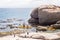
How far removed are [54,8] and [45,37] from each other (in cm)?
2418

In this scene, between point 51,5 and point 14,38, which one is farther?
point 51,5

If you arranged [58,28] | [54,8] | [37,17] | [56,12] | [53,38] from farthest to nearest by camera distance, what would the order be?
[37,17]
[54,8]
[56,12]
[58,28]
[53,38]

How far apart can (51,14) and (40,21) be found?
3684 millimetres

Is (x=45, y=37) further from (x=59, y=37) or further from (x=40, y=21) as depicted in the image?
(x=40, y=21)

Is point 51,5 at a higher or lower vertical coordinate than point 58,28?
higher

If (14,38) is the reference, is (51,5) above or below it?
above

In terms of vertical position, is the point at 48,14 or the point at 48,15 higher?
the point at 48,14

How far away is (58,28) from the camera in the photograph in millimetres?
43781

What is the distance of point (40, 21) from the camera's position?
5369cm

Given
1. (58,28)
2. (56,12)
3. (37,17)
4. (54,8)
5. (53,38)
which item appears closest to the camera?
(53,38)

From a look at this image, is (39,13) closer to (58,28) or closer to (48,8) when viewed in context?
(48,8)

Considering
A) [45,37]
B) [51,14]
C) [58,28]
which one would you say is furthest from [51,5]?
[45,37]

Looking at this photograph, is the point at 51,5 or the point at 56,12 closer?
the point at 56,12

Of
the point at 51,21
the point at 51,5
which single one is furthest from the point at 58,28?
the point at 51,5
